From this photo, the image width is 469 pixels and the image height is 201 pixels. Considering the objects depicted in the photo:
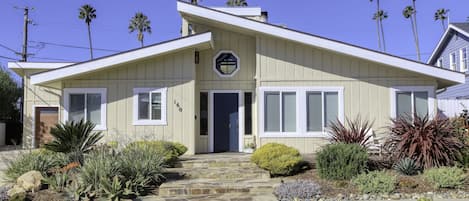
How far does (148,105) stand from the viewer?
12984mm

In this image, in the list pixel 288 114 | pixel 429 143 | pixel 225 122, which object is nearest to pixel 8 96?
pixel 225 122

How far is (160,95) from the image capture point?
12.9m

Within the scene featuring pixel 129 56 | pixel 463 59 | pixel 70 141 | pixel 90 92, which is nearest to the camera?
pixel 70 141

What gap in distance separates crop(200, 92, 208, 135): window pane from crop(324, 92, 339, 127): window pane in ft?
13.0

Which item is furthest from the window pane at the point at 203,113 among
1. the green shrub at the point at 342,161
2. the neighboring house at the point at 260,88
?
the green shrub at the point at 342,161

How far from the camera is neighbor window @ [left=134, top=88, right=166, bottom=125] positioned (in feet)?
42.3

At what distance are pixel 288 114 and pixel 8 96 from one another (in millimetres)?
18926

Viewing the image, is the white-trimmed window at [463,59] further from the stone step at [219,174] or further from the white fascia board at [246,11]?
the stone step at [219,174]

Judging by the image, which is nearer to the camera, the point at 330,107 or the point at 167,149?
the point at 167,149

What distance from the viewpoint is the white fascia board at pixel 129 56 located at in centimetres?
1234

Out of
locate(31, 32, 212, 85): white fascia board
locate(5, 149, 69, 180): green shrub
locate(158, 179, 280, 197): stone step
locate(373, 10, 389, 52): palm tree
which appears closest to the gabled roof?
locate(373, 10, 389, 52): palm tree

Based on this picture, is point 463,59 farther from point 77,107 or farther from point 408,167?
point 77,107

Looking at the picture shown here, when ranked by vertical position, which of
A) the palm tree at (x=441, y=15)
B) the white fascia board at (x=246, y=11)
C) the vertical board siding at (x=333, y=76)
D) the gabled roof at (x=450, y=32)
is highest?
the palm tree at (x=441, y=15)

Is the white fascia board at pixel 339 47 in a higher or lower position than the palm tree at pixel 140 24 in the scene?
lower
